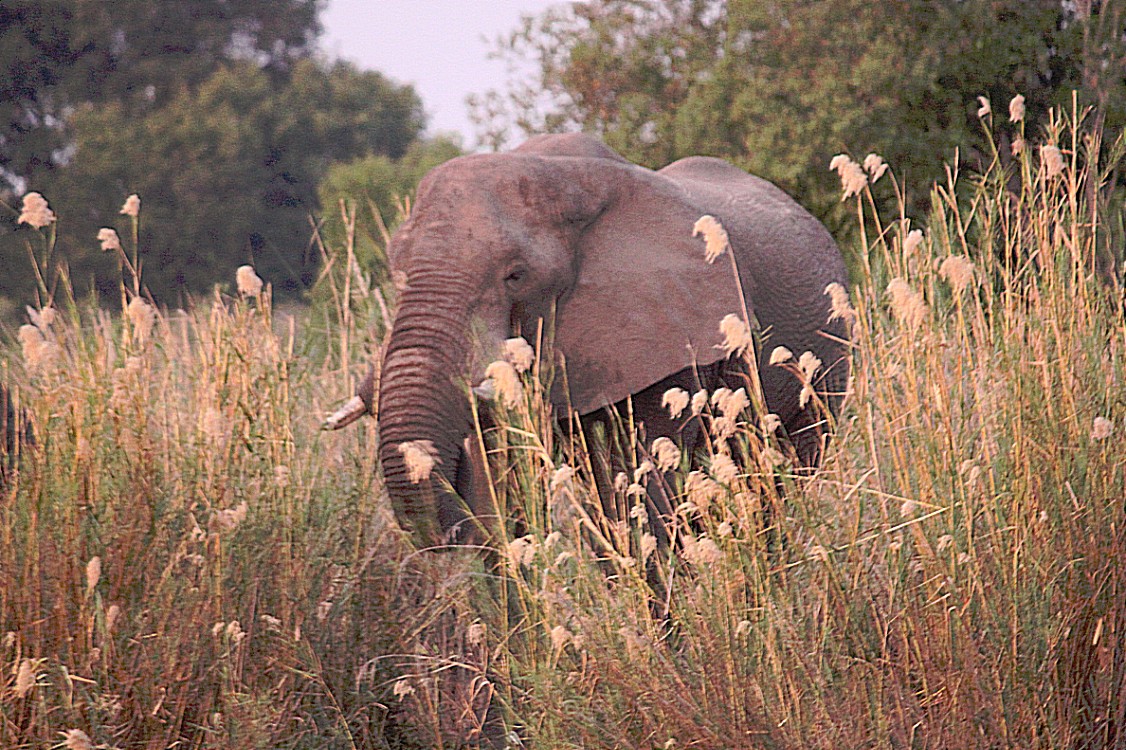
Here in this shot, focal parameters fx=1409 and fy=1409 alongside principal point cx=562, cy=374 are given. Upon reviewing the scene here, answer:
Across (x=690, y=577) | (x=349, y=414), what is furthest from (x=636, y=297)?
(x=690, y=577)

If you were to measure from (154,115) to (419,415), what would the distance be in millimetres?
27296

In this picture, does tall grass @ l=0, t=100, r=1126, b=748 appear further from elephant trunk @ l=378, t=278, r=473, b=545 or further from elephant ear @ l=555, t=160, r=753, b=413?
elephant ear @ l=555, t=160, r=753, b=413

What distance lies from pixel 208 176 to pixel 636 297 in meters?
25.2

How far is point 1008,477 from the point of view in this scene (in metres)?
3.09

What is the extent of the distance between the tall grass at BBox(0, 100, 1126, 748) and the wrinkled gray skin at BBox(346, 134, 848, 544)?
345mm

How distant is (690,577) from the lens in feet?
11.6

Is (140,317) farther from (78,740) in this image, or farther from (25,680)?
(78,740)

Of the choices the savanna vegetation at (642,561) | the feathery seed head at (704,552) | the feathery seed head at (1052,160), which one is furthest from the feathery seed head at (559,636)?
the feathery seed head at (1052,160)

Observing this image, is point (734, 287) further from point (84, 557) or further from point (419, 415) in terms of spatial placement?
point (84, 557)

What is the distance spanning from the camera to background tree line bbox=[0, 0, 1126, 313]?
1055cm

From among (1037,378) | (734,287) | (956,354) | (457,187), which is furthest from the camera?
(734,287)

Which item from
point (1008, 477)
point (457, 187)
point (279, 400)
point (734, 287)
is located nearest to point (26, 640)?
point (279, 400)

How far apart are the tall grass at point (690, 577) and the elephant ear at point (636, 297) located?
0.64 m

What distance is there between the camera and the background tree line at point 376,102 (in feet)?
34.6
